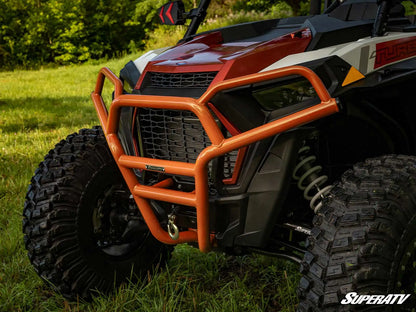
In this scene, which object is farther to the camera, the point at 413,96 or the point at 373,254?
the point at 413,96

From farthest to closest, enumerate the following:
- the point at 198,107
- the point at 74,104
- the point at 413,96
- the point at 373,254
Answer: the point at 74,104 → the point at 413,96 → the point at 198,107 → the point at 373,254

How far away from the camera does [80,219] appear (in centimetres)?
226

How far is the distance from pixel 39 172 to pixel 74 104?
19.0 feet

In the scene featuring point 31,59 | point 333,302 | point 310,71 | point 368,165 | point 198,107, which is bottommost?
point 31,59

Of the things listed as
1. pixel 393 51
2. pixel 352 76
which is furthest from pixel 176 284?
pixel 393 51

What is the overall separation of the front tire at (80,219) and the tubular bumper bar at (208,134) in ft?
1.18

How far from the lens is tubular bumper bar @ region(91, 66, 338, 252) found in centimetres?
158

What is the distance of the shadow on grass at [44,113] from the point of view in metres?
6.24

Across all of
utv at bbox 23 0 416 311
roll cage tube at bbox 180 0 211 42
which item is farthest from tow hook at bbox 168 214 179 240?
roll cage tube at bbox 180 0 211 42

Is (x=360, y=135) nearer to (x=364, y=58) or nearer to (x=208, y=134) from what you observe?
(x=364, y=58)

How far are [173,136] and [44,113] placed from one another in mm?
5568

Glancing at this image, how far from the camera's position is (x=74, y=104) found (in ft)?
26.0

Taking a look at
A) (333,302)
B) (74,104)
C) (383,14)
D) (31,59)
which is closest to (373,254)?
(333,302)

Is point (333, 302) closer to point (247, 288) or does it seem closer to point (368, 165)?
point (368, 165)
